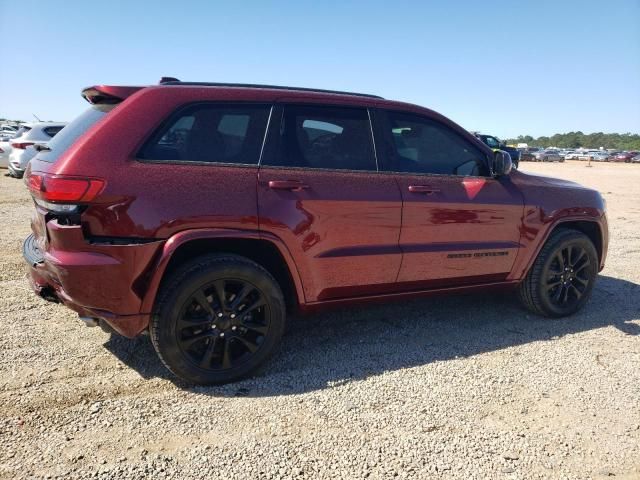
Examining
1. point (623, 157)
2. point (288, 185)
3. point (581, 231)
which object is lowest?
point (623, 157)

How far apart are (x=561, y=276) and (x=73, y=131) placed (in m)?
4.11

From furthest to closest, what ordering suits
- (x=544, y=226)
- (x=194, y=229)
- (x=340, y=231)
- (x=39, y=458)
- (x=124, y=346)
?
(x=544, y=226)
(x=124, y=346)
(x=340, y=231)
(x=194, y=229)
(x=39, y=458)

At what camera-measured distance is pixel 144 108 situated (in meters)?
2.77

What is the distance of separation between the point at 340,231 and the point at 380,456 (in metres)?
1.43

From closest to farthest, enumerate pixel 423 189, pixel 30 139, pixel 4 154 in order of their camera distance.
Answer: pixel 423 189 < pixel 30 139 < pixel 4 154

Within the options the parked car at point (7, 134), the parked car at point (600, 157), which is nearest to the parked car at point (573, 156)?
the parked car at point (600, 157)

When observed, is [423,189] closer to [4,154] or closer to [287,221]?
[287,221]

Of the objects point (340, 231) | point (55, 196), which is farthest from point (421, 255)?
point (55, 196)

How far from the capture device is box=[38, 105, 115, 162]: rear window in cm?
280

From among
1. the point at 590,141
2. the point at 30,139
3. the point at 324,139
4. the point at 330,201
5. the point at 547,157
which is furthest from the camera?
the point at 590,141

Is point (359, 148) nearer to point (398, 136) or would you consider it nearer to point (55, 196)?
point (398, 136)

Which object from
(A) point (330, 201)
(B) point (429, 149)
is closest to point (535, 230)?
(B) point (429, 149)

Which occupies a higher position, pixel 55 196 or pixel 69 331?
pixel 55 196

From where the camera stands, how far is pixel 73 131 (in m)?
2.92
